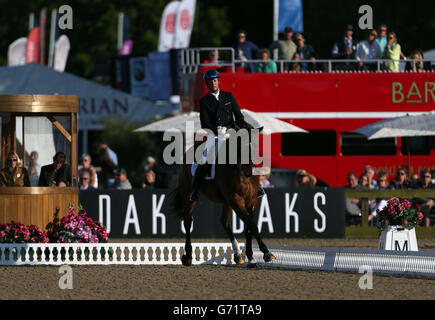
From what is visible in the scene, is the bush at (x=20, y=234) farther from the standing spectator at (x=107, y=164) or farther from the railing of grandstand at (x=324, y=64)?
the railing of grandstand at (x=324, y=64)

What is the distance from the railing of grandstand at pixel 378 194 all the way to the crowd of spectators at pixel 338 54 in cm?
447

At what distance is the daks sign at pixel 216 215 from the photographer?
22781 millimetres

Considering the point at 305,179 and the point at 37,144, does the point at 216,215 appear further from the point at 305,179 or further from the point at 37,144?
the point at 37,144

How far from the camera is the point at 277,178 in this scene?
25.8 m

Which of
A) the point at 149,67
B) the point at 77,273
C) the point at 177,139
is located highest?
the point at 149,67

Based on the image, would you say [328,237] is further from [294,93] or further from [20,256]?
[20,256]

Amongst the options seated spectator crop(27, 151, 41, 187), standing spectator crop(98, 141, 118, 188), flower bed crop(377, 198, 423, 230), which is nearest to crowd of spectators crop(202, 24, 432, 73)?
standing spectator crop(98, 141, 118, 188)

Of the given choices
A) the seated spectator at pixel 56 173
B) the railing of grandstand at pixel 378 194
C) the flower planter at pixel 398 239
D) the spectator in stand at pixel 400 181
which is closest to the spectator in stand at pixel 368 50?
the spectator in stand at pixel 400 181

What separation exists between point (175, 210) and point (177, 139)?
10.2 meters

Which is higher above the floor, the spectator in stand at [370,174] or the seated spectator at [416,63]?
the seated spectator at [416,63]

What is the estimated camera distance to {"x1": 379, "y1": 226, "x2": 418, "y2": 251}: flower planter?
1730cm

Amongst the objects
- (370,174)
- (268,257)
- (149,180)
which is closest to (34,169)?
(268,257)

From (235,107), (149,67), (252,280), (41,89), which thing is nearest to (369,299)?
(252,280)

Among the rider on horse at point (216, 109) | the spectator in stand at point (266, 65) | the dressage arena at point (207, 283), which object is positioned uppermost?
the spectator in stand at point (266, 65)
